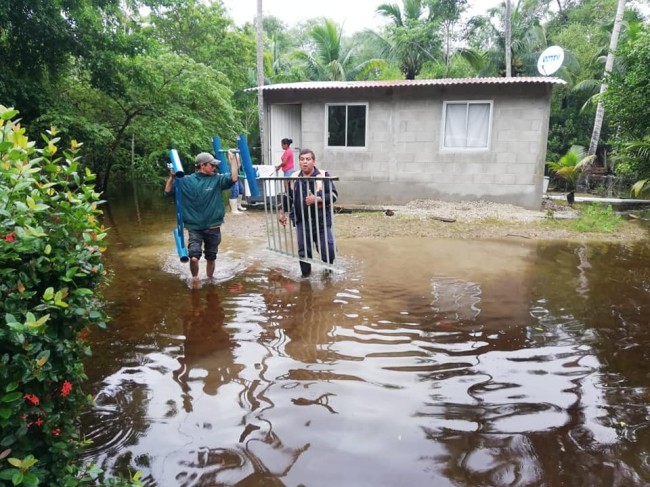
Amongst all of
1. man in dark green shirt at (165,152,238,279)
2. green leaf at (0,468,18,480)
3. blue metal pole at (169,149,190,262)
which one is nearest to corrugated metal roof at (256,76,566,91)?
man in dark green shirt at (165,152,238,279)

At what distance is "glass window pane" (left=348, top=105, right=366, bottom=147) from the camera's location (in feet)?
41.2

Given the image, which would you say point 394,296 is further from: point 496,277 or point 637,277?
point 637,277

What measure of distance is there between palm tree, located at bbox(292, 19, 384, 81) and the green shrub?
40.9ft

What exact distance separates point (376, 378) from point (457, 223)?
713cm

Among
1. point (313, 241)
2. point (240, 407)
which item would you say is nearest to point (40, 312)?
point (240, 407)

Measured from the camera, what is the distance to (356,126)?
41.5ft

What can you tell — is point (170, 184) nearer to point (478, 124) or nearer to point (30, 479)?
point (30, 479)

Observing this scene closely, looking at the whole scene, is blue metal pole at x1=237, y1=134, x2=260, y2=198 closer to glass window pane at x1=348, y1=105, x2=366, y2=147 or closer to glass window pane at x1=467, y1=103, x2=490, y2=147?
glass window pane at x1=348, y1=105, x2=366, y2=147

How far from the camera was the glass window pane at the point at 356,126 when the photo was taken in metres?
12.6

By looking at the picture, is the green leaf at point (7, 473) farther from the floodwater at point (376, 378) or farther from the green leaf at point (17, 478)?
the floodwater at point (376, 378)

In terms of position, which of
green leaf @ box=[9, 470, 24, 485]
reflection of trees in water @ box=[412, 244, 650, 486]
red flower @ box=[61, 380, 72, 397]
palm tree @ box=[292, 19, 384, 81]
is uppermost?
palm tree @ box=[292, 19, 384, 81]

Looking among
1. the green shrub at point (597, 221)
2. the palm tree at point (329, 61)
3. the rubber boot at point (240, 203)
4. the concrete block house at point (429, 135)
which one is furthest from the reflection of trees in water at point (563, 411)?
the palm tree at point (329, 61)

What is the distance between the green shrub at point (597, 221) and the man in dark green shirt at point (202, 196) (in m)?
7.30

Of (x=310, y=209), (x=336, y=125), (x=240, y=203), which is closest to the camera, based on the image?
(x=310, y=209)
